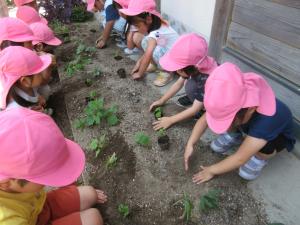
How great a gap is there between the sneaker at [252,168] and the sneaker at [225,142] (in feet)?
0.80

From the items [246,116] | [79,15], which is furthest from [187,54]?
[79,15]

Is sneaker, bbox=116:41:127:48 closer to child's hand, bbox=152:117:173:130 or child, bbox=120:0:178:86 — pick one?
child, bbox=120:0:178:86

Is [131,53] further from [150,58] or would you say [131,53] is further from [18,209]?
[18,209]

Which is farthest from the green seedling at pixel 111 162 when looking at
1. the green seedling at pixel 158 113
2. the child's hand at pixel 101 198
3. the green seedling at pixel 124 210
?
the green seedling at pixel 158 113

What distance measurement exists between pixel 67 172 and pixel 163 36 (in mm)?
2269

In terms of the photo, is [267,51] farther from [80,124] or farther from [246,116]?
[80,124]

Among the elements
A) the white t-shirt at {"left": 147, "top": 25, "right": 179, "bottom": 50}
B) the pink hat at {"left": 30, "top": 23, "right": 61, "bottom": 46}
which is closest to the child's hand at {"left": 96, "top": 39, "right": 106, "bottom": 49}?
the pink hat at {"left": 30, "top": 23, "right": 61, "bottom": 46}

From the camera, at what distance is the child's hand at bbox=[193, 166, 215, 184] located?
2.15m

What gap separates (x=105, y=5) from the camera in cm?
434

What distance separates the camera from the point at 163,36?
3.30 meters

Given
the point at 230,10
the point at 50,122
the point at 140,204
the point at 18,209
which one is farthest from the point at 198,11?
the point at 18,209

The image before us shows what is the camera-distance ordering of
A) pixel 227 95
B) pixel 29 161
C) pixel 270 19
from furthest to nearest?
pixel 270 19 → pixel 227 95 → pixel 29 161

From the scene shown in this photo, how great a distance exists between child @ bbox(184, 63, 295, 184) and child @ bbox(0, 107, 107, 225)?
31.8 inches

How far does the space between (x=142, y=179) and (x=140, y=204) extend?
219mm
